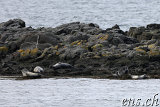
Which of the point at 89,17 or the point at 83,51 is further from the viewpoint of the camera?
the point at 89,17

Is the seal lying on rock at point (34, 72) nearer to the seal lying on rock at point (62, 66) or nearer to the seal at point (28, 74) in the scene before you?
the seal at point (28, 74)

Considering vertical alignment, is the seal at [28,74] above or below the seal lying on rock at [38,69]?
below

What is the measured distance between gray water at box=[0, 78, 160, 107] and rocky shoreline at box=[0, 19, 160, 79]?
3.84 ft

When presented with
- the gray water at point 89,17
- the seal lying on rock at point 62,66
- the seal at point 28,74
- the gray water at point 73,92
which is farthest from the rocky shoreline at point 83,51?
the gray water at point 89,17

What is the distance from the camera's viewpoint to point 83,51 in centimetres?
2419

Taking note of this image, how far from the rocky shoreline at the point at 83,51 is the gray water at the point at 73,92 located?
117 centimetres

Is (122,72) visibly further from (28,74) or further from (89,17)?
(89,17)

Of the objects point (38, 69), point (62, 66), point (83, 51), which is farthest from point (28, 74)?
point (83, 51)

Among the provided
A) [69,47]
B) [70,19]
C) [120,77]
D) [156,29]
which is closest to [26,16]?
[70,19]

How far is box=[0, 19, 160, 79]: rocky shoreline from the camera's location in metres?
22.5

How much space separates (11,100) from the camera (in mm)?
18250

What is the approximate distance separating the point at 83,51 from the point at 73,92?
516cm

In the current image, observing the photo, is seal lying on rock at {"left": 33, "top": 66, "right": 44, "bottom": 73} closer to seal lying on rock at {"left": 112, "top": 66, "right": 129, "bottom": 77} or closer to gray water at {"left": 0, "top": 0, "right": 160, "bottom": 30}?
seal lying on rock at {"left": 112, "top": 66, "right": 129, "bottom": 77}

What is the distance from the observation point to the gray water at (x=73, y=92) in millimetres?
17781
